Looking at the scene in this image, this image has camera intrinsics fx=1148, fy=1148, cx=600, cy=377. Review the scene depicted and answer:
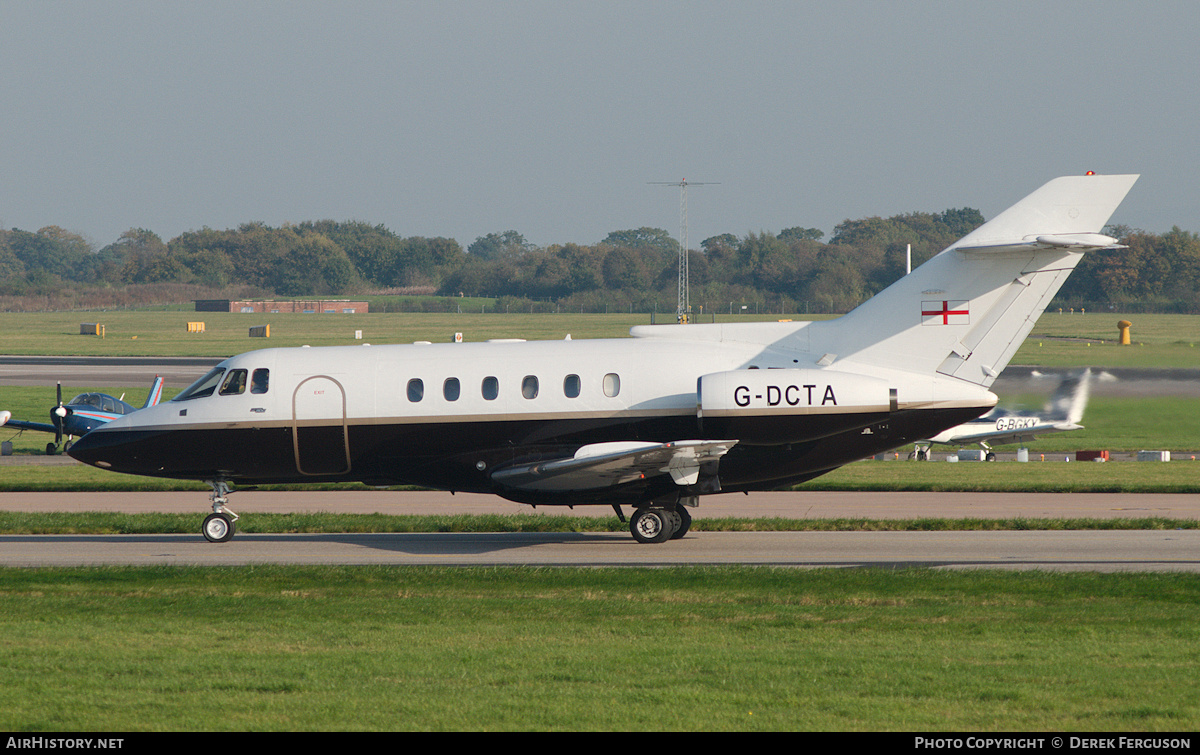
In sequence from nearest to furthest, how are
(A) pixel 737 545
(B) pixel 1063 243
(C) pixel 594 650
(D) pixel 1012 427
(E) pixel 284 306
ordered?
(C) pixel 594 650, (B) pixel 1063 243, (A) pixel 737 545, (D) pixel 1012 427, (E) pixel 284 306

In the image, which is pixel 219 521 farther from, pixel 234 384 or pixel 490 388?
pixel 490 388

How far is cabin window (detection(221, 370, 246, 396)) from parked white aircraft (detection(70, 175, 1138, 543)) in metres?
0.02

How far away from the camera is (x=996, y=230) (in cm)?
1888

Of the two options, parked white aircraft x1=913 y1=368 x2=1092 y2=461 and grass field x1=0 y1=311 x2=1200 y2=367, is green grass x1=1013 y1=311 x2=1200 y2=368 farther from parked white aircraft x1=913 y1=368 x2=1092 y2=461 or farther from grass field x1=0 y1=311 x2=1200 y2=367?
parked white aircraft x1=913 y1=368 x2=1092 y2=461

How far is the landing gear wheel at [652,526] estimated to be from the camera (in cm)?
1967

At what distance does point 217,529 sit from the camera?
20094 mm

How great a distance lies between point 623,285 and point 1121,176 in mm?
128707

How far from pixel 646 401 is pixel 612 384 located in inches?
25.0

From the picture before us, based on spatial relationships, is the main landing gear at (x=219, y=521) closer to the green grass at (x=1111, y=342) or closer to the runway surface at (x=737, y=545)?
the runway surface at (x=737, y=545)

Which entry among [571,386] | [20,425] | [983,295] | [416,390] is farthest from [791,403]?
[20,425]

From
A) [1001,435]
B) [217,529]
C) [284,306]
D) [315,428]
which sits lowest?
[217,529]

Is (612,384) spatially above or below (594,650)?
above

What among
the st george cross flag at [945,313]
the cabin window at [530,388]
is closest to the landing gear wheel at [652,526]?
the cabin window at [530,388]

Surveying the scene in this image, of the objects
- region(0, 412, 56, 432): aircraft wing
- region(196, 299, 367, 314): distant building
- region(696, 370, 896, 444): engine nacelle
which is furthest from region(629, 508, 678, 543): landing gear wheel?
region(196, 299, 367, 314): distant building
